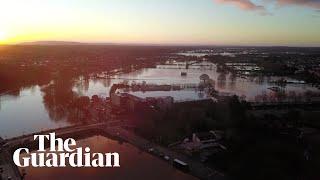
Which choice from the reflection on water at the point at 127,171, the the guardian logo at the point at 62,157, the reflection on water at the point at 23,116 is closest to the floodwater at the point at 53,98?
the reflection on water at the point at 23,116

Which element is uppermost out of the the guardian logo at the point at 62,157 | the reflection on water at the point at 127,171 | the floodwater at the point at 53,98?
the the guardian logo at the point at 62,157

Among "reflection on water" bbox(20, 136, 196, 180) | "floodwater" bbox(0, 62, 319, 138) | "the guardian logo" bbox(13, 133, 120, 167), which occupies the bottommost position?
"floodwater" bbox(0, 62, 319, 138)

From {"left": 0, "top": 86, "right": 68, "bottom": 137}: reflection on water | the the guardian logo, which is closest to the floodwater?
{"left": 0, "top": 86, "right": 68, "bottom": 137}: reflection on water

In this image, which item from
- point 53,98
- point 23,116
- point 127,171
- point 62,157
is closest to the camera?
point 62,157

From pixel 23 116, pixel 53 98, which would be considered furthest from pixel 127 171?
pixel 53 98

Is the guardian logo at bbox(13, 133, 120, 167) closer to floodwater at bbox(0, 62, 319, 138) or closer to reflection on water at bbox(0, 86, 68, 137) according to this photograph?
reflection on water at bbox(0, 86, 68, 137)

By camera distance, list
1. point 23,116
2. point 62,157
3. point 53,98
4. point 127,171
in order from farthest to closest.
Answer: point 53,98 < point 23,116 < point 127,171 < point 62,157

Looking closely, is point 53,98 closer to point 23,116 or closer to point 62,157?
point 23,116

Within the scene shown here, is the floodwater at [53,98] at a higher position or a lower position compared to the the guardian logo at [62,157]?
lower

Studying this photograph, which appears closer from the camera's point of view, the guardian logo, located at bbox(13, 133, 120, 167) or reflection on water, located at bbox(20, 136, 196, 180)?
the guardian logo, located at bbox(13, 133, 120, 167)

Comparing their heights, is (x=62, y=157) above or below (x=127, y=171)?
above

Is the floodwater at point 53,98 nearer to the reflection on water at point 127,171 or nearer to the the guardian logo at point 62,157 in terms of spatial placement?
the the guardian logo at point 62,157

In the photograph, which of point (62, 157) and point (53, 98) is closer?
point (62, 157)
